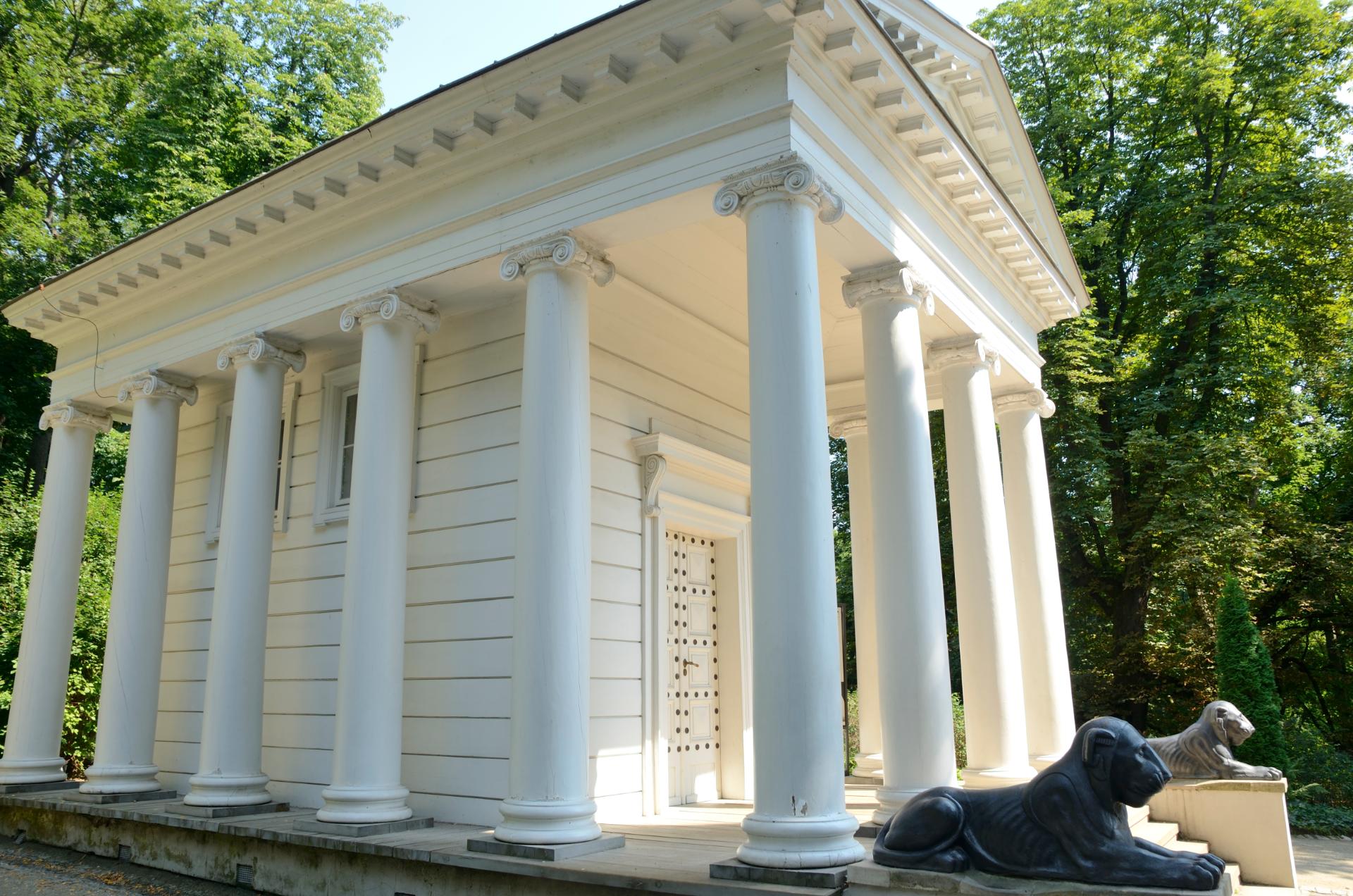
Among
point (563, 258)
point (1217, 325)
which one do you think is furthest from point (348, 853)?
point (1217, 325)

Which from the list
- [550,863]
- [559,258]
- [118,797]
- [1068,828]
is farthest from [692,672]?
[118,797]

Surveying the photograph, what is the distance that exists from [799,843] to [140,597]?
7952 millimetres

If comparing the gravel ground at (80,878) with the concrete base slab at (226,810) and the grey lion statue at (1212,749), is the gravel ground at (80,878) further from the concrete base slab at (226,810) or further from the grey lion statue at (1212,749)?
the grey lion statue at (1212,749)

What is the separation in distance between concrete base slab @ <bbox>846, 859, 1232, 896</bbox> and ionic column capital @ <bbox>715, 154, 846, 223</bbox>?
412 centimetres

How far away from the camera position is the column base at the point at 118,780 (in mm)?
9594

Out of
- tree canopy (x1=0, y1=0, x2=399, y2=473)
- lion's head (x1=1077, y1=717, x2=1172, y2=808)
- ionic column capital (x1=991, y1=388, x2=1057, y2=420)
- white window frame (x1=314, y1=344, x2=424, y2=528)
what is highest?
tree canopy (x1=0, y1=0, x2=399, y2=473)

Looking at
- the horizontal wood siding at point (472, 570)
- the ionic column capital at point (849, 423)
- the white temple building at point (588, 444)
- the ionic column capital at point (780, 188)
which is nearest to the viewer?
the ionic column capital at point (780, 188)

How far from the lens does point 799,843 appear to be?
5.34 metres

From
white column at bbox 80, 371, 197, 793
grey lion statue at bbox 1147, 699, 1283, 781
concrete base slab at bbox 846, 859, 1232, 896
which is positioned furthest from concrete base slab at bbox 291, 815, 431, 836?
grey lion statue at bbox 1147, 699, 1283, 781

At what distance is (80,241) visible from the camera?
19.5 metres

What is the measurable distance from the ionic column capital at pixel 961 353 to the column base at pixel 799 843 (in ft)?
17.1

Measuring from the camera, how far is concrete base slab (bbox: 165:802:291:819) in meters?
8.38

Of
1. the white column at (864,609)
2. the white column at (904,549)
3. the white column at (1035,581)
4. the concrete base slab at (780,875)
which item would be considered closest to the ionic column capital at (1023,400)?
the white column at (1035,581)

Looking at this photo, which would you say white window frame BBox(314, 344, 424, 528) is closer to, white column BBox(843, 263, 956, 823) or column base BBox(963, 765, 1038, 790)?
white column BBox(843, 263, 956, 823)
